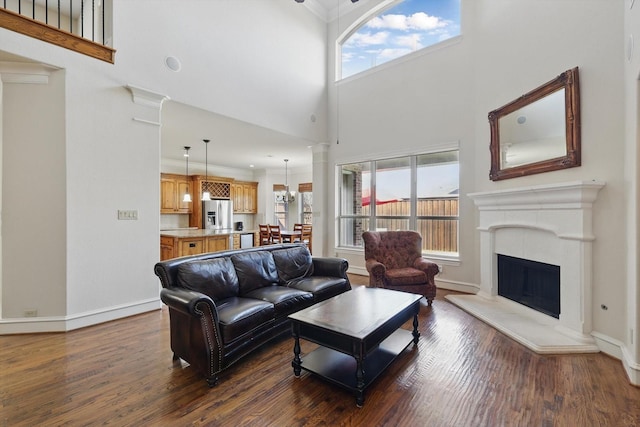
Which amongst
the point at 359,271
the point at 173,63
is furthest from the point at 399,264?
the point at 173,63

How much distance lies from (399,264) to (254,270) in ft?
7.31

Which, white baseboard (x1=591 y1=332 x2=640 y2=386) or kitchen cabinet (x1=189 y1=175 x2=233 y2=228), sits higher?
kitchen cabinet (x1=189 y1=175 x2=233 y2=228)

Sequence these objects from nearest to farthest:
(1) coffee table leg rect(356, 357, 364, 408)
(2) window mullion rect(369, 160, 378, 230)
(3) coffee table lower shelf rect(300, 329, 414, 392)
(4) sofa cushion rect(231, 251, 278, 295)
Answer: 1. (1) coffee table leg rect(356, 357, 364, 408)
2. (3) coffee table lower shelf rect(300, 329, 414, 392)
3. (4) sofa cushion rect(231, 251, 278, 295)
4. (2) window mullion rect(369, 160, 378, 230)

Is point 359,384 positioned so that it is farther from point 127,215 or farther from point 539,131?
point 539,131

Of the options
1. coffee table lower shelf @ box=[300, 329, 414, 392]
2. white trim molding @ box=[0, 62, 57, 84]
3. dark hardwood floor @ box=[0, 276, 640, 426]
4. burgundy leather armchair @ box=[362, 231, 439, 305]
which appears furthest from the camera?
burgundy leather armchair @ box=[362, 231, 439, 305]

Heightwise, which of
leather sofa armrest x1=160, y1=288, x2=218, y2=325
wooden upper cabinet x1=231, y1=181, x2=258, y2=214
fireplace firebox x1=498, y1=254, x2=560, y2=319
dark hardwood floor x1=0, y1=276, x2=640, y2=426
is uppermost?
wooden upper cabinet x1=231, y1=181, x2=258, y2=214

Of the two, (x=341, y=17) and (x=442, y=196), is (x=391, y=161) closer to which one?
(x=442, y=196)

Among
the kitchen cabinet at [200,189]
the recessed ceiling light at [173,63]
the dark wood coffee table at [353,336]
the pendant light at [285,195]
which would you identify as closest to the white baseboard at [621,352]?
the dark wood coffee table at [353,336]

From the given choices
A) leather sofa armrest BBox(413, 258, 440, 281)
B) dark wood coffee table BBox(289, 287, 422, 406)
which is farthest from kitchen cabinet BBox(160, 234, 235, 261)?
leather sofa armrest BBox(413, 258, 440, 281)

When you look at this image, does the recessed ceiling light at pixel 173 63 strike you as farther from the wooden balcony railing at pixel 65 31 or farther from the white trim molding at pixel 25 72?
the white trim molding at pixel 25 72

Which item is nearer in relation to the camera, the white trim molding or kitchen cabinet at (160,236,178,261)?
the white trim molding

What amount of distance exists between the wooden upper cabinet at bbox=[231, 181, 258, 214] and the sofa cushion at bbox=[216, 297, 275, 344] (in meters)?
7.07

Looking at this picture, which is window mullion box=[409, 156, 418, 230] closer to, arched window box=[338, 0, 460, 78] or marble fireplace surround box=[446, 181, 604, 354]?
marble fireplace surround box=[446, 181, 604, 354]

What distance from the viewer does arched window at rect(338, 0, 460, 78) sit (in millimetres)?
4922
